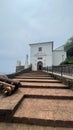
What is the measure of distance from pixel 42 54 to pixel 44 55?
55 centimetres

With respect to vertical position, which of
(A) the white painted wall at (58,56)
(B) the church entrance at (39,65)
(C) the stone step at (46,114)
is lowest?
(C) the stone step at (46,114)

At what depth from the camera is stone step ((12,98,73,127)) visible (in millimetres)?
2336

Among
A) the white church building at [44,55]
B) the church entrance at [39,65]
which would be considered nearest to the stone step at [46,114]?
the white church building at [44,55]

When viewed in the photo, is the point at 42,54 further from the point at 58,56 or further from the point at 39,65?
the point at 58,56

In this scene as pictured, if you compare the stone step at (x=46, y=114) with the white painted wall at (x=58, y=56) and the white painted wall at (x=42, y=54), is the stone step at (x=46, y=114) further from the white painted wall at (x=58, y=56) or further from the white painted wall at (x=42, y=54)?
the white painted wall at (x=58, y=56)

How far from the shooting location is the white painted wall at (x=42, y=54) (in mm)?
26062

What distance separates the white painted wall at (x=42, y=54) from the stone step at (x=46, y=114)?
22.6 metres

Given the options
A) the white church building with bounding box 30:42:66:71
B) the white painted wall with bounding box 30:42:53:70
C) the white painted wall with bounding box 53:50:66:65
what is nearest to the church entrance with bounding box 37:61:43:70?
the white church building with bounding box 30:42:66:71

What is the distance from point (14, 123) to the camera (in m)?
2.41

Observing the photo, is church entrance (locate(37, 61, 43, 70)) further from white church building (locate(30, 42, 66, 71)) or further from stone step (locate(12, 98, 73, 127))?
stone step (locate(12, 98, 73, 127))

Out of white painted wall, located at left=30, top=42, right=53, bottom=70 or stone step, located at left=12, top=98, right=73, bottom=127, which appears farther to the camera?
Result: white painted wall, located at left=30, top=42, right=53, bottom=70

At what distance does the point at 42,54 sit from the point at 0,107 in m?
24.3

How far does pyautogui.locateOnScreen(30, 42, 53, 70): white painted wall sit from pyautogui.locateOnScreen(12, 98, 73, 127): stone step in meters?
22.6

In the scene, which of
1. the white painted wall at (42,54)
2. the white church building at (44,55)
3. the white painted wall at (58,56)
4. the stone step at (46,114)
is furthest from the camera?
the white painted wall at (42,54)
